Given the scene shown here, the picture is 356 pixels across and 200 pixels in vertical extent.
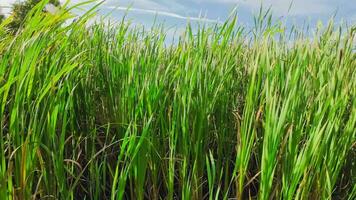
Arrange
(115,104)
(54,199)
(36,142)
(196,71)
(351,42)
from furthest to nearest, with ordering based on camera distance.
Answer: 1. (351,42)
2. (115,104)
3. (196,71)
4. (54,199)
5. (36,142)

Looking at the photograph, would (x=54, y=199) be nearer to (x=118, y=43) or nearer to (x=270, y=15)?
(x=118, y=43)

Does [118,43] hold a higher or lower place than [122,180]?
higher

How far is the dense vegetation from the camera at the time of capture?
1311mm

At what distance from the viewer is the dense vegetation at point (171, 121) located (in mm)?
1311

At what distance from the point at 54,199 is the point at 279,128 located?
2.44 ft

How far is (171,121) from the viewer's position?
1644 millimetres

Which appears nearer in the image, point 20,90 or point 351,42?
point 20,90

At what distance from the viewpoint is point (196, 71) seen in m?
1.53

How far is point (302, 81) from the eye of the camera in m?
1.54

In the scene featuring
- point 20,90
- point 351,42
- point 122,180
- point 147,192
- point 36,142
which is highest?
point 351,42

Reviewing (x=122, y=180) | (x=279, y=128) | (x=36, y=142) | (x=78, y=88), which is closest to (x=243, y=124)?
(x=279, y=128)

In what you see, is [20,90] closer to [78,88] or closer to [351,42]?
[78,88]

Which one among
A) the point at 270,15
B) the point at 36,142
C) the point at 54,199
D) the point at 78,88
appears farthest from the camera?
the point at 270,15

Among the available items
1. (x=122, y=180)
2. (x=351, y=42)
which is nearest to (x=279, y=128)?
(x=122, y=180)
